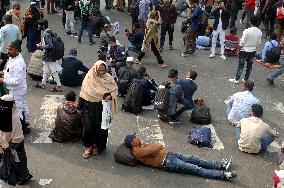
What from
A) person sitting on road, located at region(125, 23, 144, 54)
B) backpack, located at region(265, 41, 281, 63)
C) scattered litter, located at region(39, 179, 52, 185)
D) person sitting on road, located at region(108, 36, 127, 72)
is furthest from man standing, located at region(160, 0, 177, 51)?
scattered litter, located at region(39, 179, 52, 185)

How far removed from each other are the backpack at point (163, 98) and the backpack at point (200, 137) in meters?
0.88

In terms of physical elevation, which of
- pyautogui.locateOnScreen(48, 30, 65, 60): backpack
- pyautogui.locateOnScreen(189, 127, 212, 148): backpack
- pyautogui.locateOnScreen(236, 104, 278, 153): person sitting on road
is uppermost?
pyautogui.locateOnScreen(48, 30, 65, 60): backpack

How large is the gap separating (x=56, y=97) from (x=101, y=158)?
3.18 metres

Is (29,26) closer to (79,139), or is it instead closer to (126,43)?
(126,43)

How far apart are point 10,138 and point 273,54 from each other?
32.4 ft

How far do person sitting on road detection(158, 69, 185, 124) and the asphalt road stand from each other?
214mm

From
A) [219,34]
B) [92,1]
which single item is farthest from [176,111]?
[92,1]

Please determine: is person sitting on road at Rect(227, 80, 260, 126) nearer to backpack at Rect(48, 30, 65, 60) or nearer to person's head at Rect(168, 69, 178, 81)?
person's head at Rect(168, 69, 178, 81)

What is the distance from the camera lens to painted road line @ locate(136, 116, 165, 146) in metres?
10.5

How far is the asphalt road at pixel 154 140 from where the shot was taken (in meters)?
8.98

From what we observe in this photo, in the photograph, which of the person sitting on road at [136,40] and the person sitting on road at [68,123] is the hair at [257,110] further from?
the person sitting on road at [136,40]

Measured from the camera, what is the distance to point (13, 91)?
9.60 meters

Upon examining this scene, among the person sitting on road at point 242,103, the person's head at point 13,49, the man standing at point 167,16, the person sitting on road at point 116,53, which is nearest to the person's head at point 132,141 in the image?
the person's head at point 13,49

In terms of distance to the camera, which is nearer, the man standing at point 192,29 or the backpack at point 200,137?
the backpack at point 200,137
